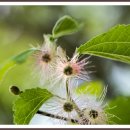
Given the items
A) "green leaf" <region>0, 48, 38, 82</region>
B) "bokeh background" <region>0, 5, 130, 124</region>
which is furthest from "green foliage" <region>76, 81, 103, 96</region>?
"bokeh background" <region>0, 5, 130, 124</region>

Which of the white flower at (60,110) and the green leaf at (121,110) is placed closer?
the white flower at (60,110)

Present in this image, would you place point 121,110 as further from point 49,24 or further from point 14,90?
point 49,24

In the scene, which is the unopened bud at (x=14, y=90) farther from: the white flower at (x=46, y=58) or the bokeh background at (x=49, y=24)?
the bokeh background at (x=49, y=24)

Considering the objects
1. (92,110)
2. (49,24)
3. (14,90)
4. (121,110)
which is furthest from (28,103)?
(49,24)

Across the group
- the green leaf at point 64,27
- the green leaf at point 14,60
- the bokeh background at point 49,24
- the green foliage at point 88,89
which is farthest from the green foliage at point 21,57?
the bokeh background at point 49,24

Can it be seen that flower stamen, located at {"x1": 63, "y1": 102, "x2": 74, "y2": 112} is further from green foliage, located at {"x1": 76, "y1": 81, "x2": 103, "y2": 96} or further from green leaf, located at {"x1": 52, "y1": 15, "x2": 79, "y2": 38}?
green leaf, located at {"x1": 52, "y1": 15, "x2": 79, "y2": 38}

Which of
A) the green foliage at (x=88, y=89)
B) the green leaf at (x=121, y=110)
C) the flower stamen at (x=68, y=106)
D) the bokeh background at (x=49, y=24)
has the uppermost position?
the bokeh background at (x=49, y=24)

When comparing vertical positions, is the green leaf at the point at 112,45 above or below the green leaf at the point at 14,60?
above
